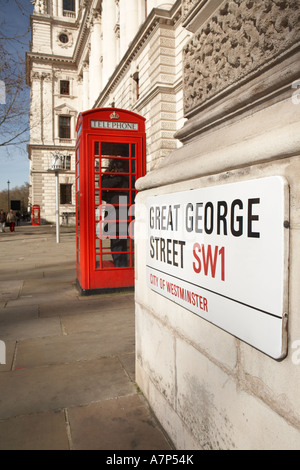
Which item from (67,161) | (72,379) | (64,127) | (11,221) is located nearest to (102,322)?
(72,379)

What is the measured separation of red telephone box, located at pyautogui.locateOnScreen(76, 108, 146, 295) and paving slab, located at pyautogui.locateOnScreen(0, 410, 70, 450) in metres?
3.32

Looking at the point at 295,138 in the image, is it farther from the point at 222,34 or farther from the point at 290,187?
the point at 222,34

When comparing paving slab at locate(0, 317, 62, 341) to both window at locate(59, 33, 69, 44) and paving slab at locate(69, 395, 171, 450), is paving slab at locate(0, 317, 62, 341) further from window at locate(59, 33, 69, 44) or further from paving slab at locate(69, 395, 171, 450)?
window at locate(59, 33, 69, 44)

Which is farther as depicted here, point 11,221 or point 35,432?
point 11,221

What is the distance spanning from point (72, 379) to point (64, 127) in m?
40.5

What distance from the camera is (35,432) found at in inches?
81.2

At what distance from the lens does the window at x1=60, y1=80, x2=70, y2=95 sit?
133 feet

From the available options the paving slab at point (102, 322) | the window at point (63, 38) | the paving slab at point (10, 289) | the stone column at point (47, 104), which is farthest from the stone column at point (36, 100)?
the paving slab at point (102, 322)

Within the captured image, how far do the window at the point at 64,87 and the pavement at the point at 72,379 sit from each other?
132 ft

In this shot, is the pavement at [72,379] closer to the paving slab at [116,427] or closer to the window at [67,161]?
the paving slab at [116,427]

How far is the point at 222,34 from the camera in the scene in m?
1.82

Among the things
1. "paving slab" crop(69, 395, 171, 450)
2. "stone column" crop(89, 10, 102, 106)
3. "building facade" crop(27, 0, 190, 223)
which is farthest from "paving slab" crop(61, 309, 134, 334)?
"stone column" crop(89, 10, 102, 106)

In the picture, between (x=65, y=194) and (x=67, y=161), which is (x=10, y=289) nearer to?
(x=65, y=194)

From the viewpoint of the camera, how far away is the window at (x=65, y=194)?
1481 inches
